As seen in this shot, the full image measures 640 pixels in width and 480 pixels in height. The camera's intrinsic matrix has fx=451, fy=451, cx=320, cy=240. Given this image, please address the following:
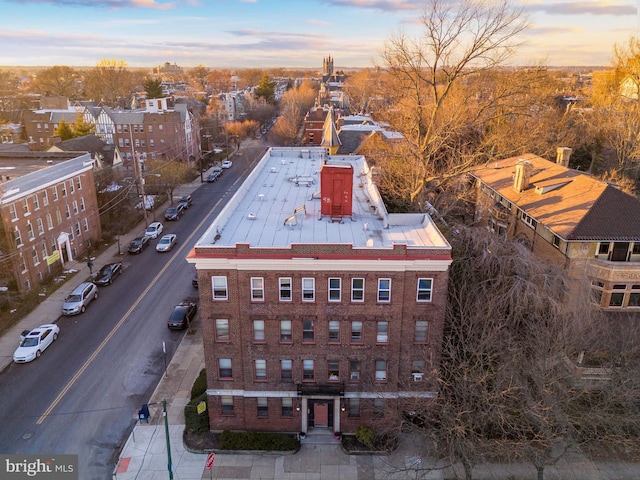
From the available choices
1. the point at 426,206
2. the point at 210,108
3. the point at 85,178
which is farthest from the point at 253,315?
the point at 210,108

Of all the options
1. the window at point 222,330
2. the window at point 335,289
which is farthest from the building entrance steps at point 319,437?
the window at point 335,289

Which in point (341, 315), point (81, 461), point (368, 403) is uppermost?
point (341, 315)

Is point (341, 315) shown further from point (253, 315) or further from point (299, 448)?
point (299, 448)

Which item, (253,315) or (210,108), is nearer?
(253,315)

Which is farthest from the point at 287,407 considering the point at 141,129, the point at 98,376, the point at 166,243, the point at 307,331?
the point at 141,129

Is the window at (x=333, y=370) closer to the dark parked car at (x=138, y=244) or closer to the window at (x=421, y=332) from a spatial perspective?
the window at (x=421, y=332)

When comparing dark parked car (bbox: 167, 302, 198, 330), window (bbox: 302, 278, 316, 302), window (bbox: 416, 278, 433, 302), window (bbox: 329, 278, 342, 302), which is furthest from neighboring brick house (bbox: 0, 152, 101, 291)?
window (bbox: 416, 278, 433, 302)

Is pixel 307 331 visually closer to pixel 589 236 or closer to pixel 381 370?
pixel 381 370

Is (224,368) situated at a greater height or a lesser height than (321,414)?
greater
